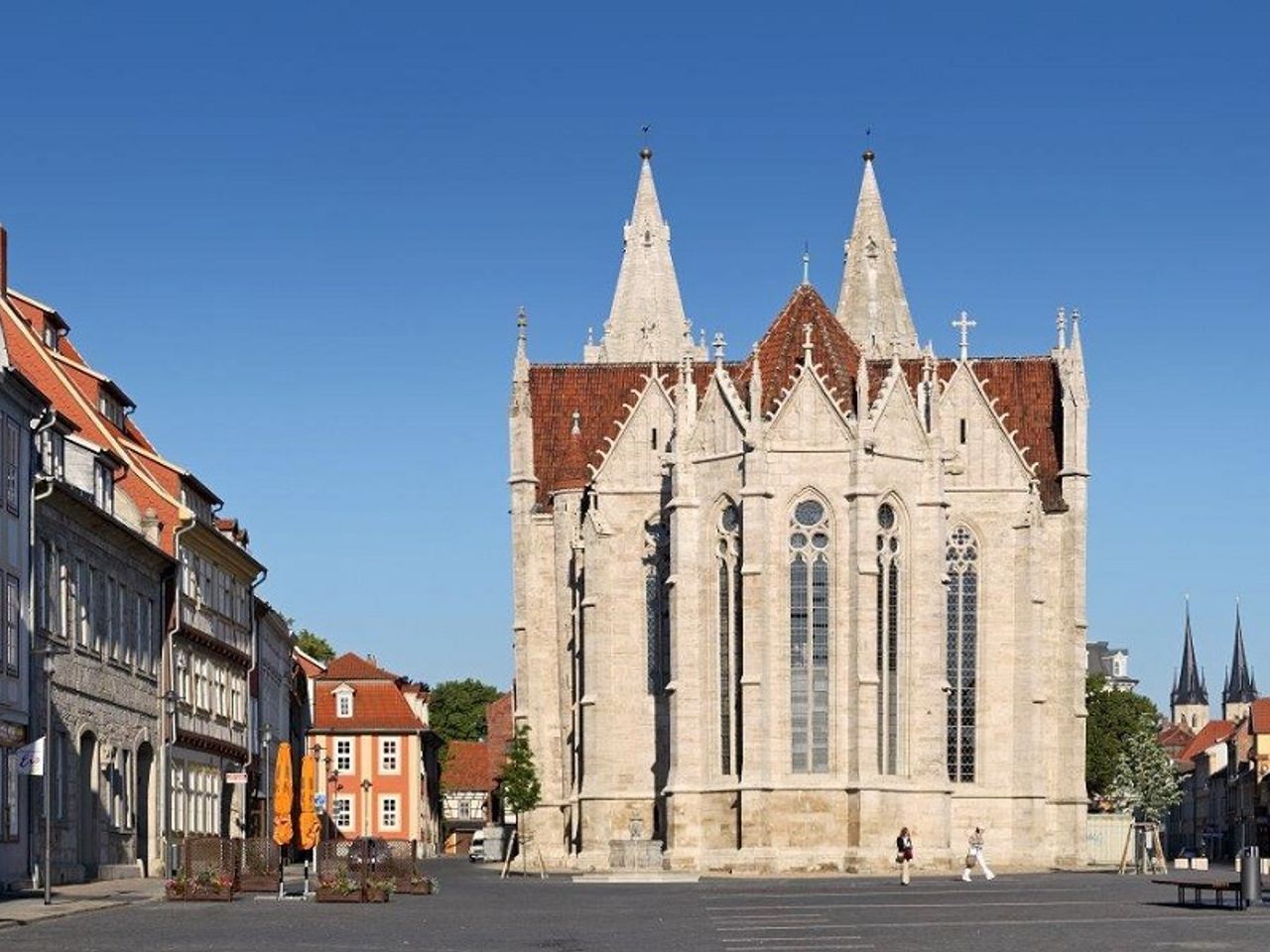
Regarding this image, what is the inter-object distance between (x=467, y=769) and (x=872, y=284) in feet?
208

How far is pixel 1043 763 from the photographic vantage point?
263 ft

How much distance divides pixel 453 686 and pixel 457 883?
109 metres

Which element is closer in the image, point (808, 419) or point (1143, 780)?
point (808, 419)

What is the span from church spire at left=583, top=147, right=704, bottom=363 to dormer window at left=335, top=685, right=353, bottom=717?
21.6 metres

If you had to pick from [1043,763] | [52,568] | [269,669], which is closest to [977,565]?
[1043,763]

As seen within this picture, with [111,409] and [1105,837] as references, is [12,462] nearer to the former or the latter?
[111,409]

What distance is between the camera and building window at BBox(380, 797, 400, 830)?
11419cm

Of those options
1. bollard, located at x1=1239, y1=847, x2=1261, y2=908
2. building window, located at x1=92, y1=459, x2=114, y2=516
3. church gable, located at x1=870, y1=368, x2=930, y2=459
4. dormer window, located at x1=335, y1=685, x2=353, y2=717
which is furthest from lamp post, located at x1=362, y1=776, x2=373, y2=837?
bollard, located at x1=1239, y1=847, x2=1261, y2=908

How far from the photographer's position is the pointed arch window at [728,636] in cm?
7138

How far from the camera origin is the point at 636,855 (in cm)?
6644

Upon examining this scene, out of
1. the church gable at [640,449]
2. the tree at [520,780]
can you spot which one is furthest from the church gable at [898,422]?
the tree at [520,780]

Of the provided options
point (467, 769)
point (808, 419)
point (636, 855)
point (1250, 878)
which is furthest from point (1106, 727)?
point (1250, 878)

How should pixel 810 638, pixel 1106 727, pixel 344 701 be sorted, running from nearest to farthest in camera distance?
1. pixel 810 638
2. pixel 344 701
3. pixel 1106 727

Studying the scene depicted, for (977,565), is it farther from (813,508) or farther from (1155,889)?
(1155,889)
